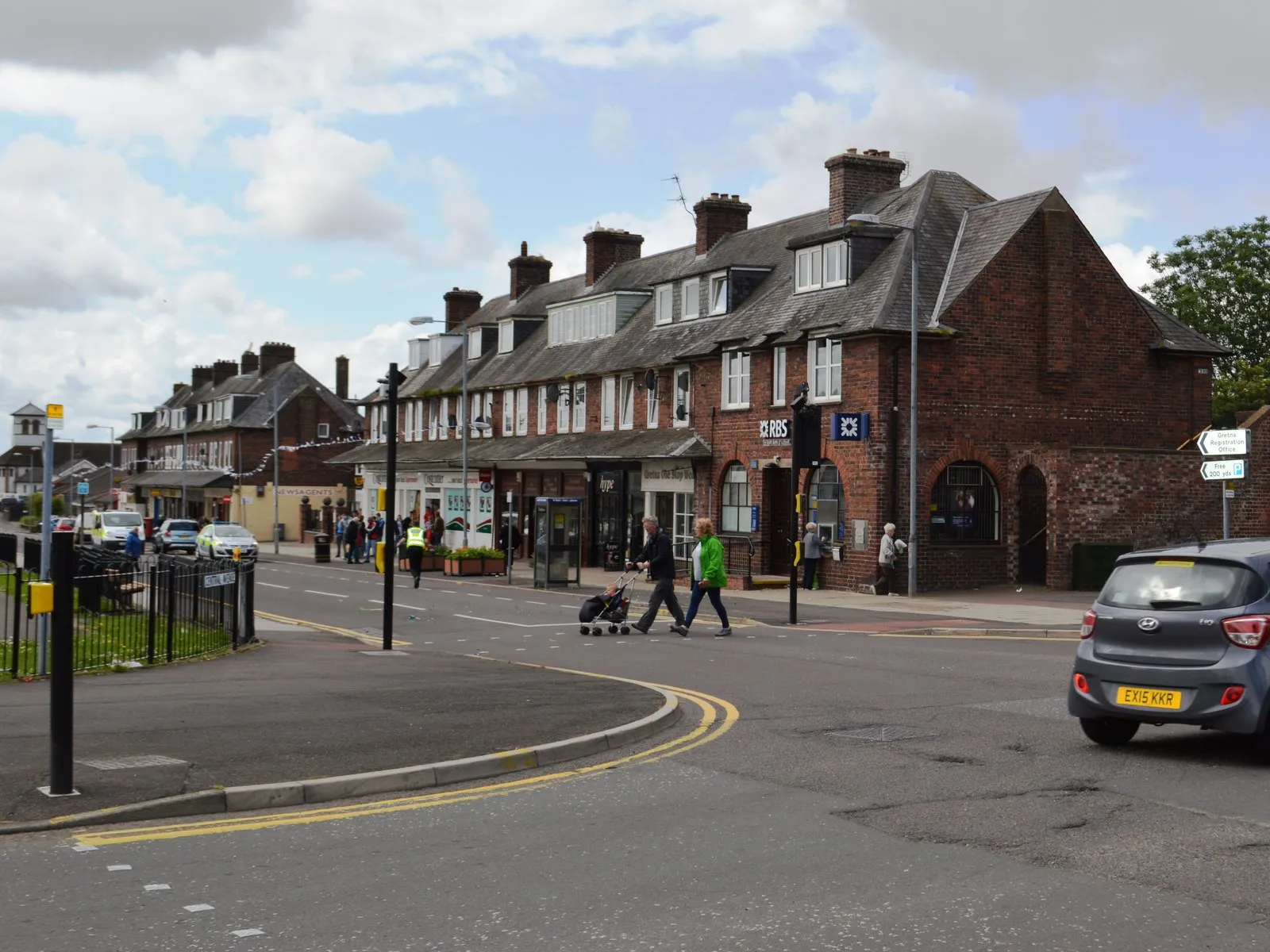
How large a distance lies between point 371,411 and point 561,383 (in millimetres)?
24057

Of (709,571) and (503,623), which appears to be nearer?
(709,571)

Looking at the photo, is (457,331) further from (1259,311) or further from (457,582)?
(1259,311)

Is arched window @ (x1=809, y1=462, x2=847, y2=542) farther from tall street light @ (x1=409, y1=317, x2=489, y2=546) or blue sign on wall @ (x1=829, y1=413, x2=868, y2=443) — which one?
tall street light @ (x1=409, y1=317, x2=489, y2=546)

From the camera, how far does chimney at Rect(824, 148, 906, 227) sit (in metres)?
39.1

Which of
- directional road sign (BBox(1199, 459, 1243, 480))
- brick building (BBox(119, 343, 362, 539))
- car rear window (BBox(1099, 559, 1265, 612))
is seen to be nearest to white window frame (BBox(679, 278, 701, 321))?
directional road sign (BBox(1199, 459, 1243, 480))

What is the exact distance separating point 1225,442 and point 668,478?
21800mm

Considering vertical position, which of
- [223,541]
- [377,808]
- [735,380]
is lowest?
[377,808]

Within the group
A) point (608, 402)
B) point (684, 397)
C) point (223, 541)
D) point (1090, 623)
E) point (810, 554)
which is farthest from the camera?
point (223, 541)

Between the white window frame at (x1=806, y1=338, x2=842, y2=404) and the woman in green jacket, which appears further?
the white window frame at (x1=806, y1=338, x2=842, y2=404)

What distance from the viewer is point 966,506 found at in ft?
114

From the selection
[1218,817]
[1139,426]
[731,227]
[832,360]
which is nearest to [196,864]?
[1218,817]

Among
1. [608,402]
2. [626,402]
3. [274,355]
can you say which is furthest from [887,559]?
[274,355]

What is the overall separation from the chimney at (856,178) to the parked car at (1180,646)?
2900 centimetres

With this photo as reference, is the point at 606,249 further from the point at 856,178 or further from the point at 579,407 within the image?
the point at 856,178
